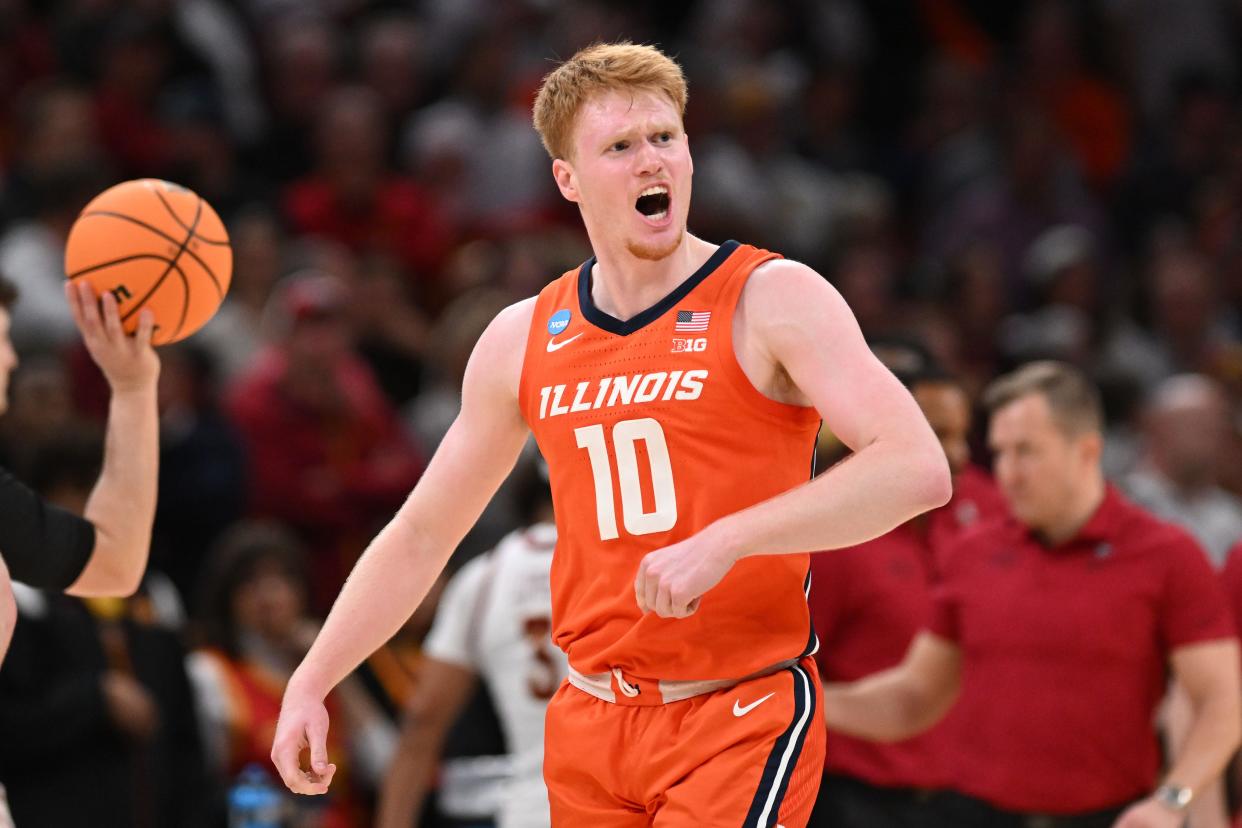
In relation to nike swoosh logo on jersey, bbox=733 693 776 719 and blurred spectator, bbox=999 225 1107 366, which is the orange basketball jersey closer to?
nike swoosh logo on jersey, bbox=733 693 776 719

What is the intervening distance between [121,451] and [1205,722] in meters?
3.65

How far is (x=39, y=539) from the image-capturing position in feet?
17.2

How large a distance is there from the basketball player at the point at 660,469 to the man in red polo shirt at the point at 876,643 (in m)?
2.41

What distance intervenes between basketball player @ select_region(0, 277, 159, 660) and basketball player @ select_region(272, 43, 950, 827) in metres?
1.04

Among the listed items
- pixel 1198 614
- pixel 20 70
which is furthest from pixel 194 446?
pixel 1198 614

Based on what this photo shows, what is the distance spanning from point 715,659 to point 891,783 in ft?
9.57

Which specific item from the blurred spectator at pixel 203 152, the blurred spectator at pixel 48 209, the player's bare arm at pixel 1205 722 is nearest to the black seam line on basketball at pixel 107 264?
the player's bare arm at pixel 1205 722

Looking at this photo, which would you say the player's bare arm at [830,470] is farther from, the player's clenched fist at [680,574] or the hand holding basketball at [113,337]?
the hand holding basketball at [113,337]

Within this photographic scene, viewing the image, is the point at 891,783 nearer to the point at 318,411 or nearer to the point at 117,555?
the point at 117,555

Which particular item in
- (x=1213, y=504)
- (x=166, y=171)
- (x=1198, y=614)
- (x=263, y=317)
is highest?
(x=166, y=171)

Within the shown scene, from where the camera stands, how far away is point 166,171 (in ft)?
38.5

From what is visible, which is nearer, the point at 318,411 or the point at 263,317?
the point at 318,411

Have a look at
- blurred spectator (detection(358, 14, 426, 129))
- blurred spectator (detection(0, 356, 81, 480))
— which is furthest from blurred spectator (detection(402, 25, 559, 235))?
blurred spectator (detection(0, 356, 81, 480))

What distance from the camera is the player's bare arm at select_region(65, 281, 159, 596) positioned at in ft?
17.9
